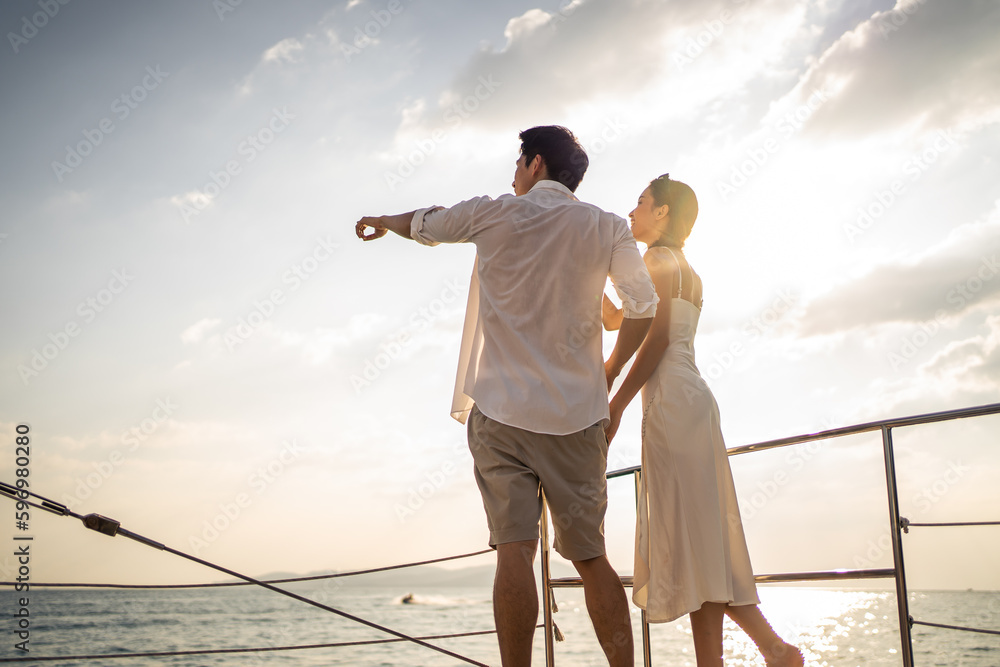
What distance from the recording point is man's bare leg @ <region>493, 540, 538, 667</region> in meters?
1.70

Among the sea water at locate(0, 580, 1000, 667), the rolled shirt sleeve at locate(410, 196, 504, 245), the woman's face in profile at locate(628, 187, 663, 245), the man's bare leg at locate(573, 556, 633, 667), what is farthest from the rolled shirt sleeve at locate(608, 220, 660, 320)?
the sea water at locate(0, 580, 1000, 667)

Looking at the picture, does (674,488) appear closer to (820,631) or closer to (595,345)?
(595,345)

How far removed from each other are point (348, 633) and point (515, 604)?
80.1ft

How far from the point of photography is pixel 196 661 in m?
18.0

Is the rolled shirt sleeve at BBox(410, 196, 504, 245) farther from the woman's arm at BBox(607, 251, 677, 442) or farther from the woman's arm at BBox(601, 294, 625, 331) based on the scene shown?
the woman's arm at BBox(607, 251, 677, 442)

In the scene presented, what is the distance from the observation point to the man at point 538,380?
1.77 meters

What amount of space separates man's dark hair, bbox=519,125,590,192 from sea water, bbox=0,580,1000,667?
449 inches

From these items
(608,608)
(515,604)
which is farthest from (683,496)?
(515,604)

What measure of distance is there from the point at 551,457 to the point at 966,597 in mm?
64540

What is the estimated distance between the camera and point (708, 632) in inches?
83.2

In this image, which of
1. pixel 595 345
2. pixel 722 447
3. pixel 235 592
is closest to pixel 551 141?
pixel 595 345

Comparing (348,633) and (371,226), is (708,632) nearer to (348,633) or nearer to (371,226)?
(371,226)

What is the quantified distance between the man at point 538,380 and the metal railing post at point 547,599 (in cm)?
58

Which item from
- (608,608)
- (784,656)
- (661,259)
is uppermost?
(661,259)
